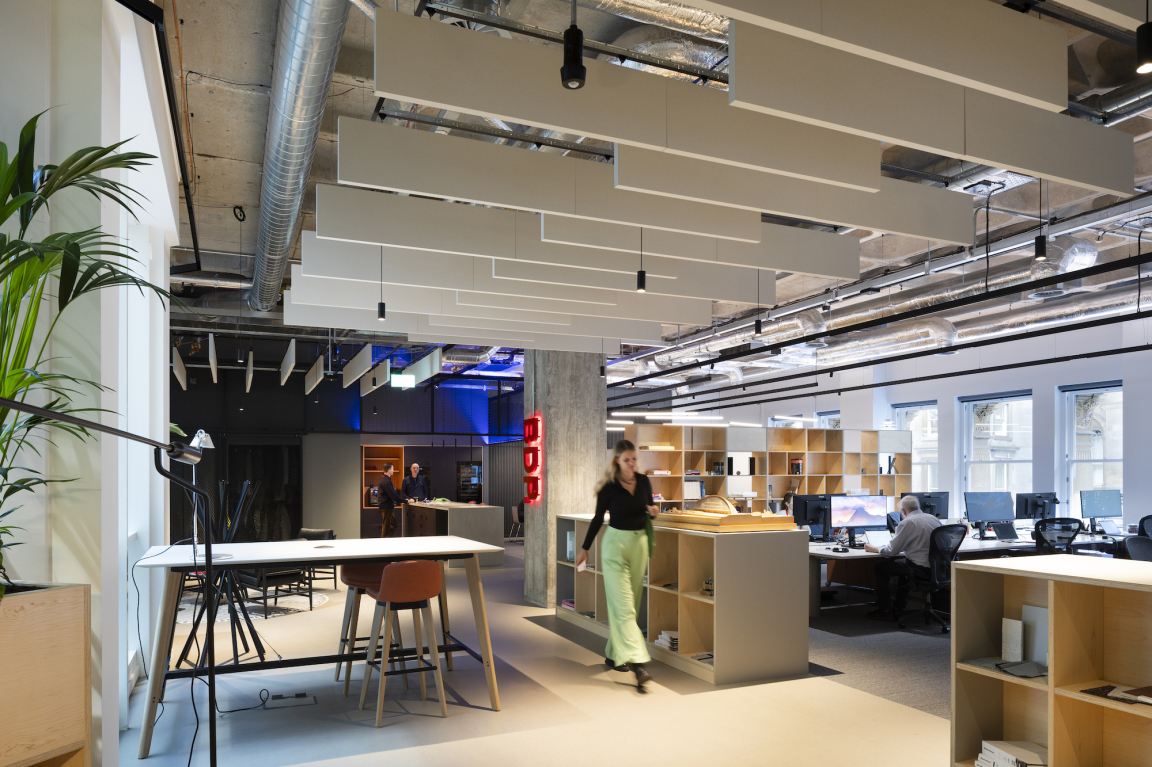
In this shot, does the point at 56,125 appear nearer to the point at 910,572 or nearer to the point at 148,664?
the point at 148,664

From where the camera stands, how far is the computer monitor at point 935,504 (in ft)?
36.3

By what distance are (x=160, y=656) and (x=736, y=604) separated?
12.8 ft

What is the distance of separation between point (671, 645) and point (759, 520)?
51.1 inches

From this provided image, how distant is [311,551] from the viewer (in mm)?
5184

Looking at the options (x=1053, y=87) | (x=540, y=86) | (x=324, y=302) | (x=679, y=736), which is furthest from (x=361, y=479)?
(x=1053, y=87)

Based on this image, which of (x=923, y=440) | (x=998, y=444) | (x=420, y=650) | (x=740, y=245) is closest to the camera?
(x=420, y=650)

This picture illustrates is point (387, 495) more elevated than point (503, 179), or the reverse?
point (503, 179)

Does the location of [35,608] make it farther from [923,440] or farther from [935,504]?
[923,440]

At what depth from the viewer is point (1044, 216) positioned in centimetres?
737

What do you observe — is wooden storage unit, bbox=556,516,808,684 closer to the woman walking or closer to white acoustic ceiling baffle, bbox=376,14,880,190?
the woman walking

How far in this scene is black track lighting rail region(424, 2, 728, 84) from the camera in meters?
3.79

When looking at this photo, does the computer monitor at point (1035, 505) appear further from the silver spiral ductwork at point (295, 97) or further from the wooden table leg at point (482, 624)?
the silver spiral ductwork at point (295, 97)

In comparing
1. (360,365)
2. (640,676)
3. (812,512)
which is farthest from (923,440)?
(640,676)

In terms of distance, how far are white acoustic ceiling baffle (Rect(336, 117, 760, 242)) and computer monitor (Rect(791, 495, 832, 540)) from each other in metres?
5.00
